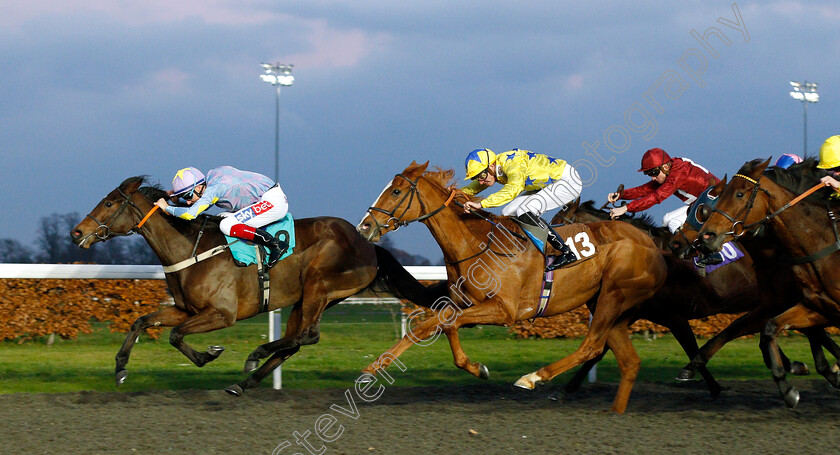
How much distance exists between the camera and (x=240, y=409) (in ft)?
15.7

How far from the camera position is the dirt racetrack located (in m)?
3.70

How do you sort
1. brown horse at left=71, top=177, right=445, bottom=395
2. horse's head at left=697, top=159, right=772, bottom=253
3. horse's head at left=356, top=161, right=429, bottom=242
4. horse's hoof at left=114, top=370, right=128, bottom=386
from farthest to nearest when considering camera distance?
brown horse at left=71, top=177, right=445, bottom=395 → horse's hoof at left=114, top=370, right=128, bottom=386 → horse's head at left=356, top=161, right=429, bottom=242 → horse's head at left=697, top=159, right=772, bottom=253

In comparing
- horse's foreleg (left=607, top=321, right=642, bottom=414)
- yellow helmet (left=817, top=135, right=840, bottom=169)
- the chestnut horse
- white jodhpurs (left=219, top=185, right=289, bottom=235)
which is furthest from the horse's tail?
yellow helmet (left=817, top=135, right=840, bottom=169)

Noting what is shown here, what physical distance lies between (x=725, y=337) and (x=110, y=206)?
4101 mm

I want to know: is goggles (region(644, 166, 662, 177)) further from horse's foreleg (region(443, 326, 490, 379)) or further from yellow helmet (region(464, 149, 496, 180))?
horse's foreleg (region(443, 326, 490, 379))

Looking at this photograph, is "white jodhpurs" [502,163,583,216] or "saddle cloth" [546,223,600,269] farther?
"white jodhpurs" [502,163,583,216]

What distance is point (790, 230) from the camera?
4.34 m

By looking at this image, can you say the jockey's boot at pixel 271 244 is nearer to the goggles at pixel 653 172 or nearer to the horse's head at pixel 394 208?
the horse's head at pixel 394 208

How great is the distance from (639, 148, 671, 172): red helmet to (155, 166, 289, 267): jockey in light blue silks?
2.52 m

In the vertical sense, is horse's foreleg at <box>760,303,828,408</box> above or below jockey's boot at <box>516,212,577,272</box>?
below

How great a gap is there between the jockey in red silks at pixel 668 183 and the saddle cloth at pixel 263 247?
2.28 meters

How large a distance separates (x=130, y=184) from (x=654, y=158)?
3612 mm

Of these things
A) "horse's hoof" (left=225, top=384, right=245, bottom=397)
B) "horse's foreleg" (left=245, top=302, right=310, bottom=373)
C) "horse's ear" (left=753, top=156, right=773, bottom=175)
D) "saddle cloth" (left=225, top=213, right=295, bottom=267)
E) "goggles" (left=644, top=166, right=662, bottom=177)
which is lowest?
"horse's hoof" (left=225, top=384, right=245, bottom=397)

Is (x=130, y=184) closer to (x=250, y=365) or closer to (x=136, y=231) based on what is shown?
(x=136, y=231)
